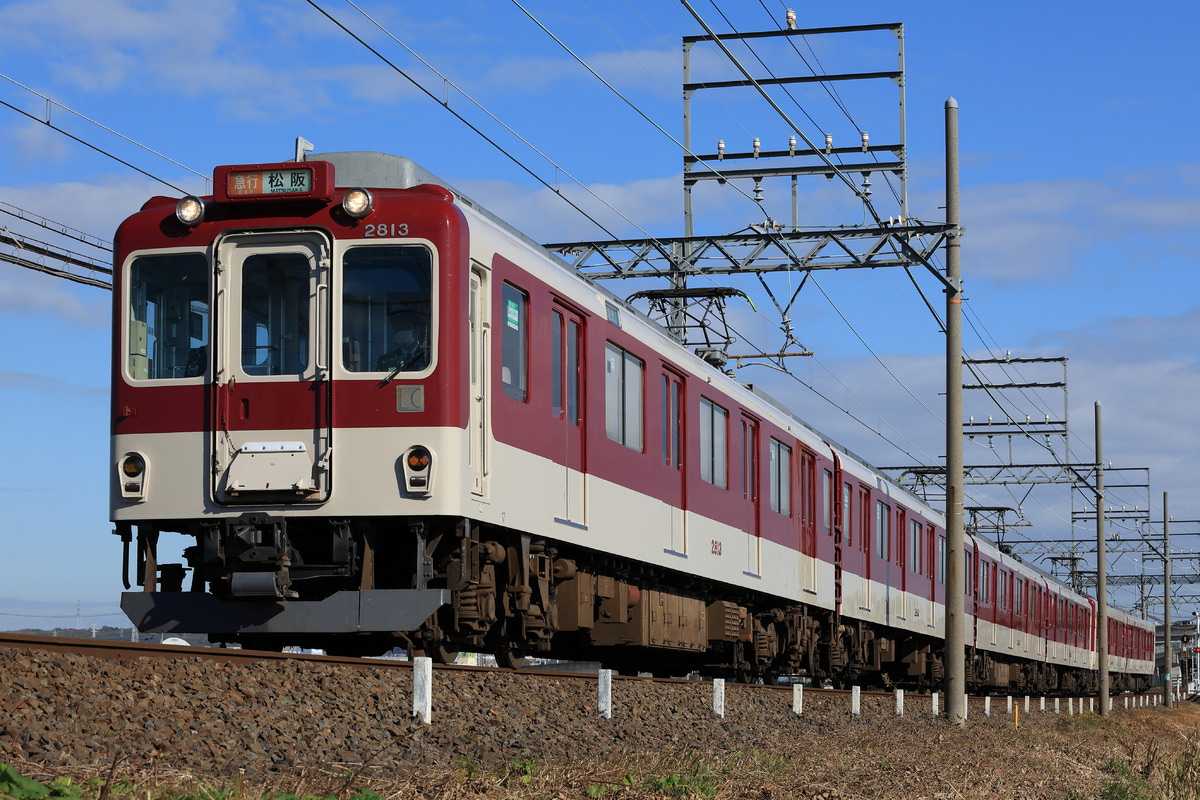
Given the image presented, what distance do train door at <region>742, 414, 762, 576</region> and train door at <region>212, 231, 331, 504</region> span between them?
7748mm

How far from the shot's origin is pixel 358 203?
32.9ft

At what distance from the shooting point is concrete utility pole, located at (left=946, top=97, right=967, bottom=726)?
18.8 m

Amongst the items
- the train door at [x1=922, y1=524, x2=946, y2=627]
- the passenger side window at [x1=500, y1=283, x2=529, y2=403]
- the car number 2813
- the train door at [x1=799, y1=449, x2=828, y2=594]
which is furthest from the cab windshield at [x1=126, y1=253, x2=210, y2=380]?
the train door at [x1=922, y1=524, x2=946, y2=627]

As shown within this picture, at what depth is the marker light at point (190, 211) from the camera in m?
10.3

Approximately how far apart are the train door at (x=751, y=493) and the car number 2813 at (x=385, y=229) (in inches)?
302

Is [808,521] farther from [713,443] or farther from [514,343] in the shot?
[514,343]

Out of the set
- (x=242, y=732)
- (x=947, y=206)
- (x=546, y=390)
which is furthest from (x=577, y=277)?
(x=947, y=206)

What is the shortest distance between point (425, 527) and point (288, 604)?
999 mm

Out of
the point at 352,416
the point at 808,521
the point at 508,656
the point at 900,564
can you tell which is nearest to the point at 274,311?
the point at 352,416

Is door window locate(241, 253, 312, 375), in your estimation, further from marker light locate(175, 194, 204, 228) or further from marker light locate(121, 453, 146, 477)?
marker light locate(121, 453, 146, 477)

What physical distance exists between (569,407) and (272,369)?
2619mm

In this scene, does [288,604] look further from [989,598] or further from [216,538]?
[989,598]

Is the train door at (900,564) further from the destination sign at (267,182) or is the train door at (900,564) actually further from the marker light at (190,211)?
the marker light at (190,211)

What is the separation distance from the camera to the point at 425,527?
9859 mm
